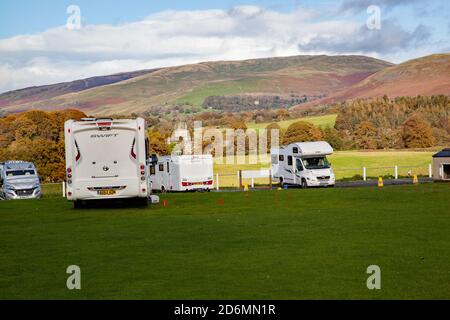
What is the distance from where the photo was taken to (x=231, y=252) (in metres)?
16.1

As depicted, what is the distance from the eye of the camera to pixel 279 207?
96.9 ft

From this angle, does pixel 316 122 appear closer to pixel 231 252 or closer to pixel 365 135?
pixel 365 135

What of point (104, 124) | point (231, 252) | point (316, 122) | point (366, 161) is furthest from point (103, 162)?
point (316, 122)

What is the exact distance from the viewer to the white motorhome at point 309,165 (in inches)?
2032

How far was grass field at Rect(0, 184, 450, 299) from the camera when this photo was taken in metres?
12.1

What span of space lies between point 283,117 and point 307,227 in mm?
131563

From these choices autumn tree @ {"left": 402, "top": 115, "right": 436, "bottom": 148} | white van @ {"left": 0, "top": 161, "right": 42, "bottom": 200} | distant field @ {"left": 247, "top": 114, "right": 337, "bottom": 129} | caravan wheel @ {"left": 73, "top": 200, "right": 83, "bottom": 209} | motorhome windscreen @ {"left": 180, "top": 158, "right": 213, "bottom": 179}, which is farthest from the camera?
distant field @ {"left": 247, "top": 114, "right": 337, "bottom": 129}

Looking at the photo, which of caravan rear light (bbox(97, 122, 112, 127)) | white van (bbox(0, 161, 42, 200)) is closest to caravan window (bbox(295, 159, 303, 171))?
white van (bbox(0, 161, 42, 200))

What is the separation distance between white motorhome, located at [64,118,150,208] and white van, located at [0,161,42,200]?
19562 millimetres

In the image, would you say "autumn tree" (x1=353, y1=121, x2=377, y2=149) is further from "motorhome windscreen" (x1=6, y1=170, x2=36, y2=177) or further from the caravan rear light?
the caravan rear light

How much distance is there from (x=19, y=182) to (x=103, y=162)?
811 inches

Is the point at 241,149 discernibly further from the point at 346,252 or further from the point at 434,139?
the point at 346,252

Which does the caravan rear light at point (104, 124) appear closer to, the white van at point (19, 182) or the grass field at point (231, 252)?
the grass field at point (231, 252)
